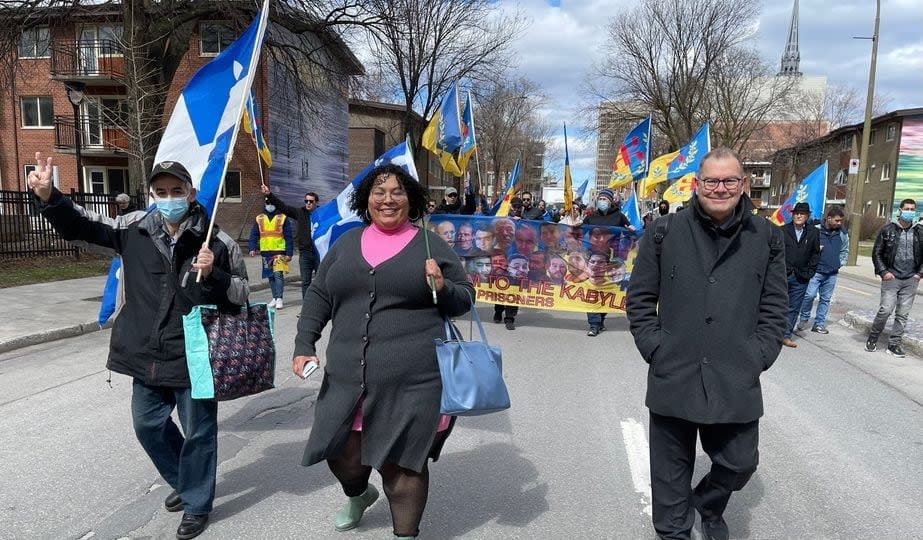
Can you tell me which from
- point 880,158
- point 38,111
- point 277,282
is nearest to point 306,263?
point 277,282

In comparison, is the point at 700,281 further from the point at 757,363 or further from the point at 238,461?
the point at 238,461

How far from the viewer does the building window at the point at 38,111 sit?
29.8m

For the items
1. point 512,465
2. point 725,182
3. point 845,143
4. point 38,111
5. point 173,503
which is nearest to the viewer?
point 725,182

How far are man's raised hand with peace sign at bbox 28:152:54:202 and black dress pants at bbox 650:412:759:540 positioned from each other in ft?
9.79

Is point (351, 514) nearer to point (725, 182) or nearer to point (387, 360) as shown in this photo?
point (387, 360)

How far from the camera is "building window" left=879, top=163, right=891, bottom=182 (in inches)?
1758

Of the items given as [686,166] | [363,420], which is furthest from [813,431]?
[686,166]

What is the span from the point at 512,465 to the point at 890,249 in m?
6.61

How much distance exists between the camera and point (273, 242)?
33.1 feet

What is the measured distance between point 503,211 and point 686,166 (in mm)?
4108

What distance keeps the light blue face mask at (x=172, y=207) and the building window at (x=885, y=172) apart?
53.5 metres

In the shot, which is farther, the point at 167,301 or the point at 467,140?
the point at 467,140

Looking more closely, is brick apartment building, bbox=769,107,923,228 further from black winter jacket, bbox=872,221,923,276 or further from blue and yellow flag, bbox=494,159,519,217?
black winter jacket, bbox=872,221,923,276

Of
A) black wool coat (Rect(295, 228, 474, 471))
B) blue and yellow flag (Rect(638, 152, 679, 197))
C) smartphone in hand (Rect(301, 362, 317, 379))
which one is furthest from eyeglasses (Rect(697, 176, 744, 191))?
blue and yellow flag (Rect(638, 152, 679, 197))
